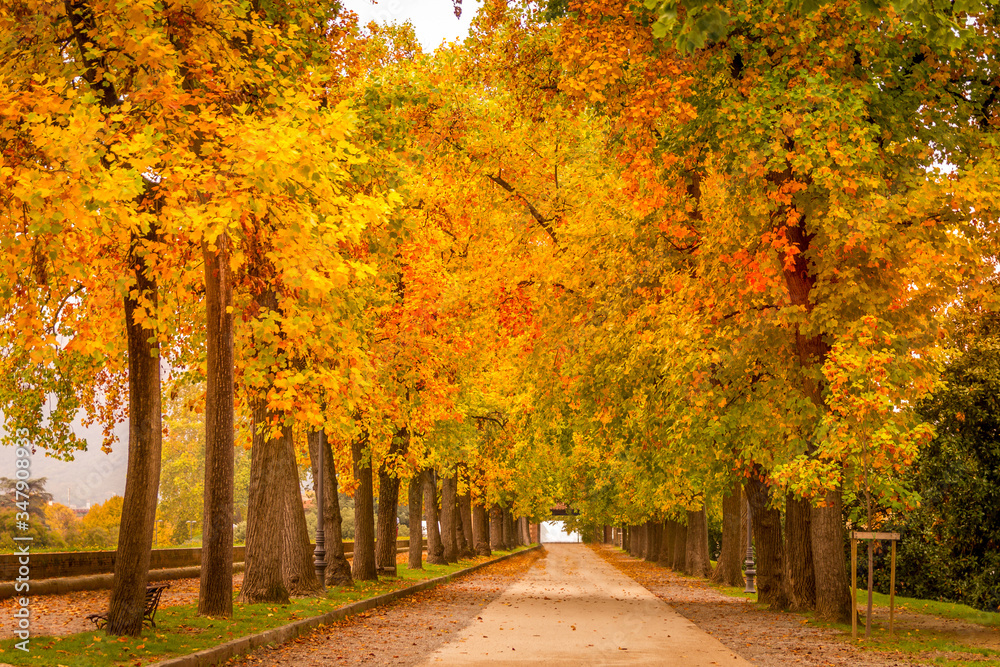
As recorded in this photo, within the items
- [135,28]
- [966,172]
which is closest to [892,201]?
[966,172]

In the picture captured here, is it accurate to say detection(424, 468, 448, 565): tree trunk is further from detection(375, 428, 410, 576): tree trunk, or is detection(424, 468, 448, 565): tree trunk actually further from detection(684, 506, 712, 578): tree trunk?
detection(375, 428, 410, 576): tree trunk

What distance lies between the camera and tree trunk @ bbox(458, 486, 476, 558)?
4834 cm

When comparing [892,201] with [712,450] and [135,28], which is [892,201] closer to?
[712,450]

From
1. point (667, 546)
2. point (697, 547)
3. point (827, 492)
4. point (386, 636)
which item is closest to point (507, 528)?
point (667, 546)

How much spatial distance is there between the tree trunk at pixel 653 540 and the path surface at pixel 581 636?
30.7 metres

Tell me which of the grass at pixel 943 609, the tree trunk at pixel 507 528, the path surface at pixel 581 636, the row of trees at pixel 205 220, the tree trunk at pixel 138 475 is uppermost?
the row of trees at pixel 205 220

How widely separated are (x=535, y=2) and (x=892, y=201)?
719 centimetres

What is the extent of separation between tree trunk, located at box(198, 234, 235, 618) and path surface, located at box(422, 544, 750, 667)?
3.51m

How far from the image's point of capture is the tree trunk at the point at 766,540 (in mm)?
22094

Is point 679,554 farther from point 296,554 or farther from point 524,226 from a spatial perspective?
point 296,554

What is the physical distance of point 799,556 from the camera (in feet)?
66.9

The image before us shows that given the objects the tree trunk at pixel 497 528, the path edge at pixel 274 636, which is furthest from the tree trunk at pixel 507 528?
the path edge at pixel 274 636

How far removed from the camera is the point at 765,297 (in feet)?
54.3

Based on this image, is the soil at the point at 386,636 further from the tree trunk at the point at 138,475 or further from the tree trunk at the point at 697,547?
the tree trunk at the point at 697,547
